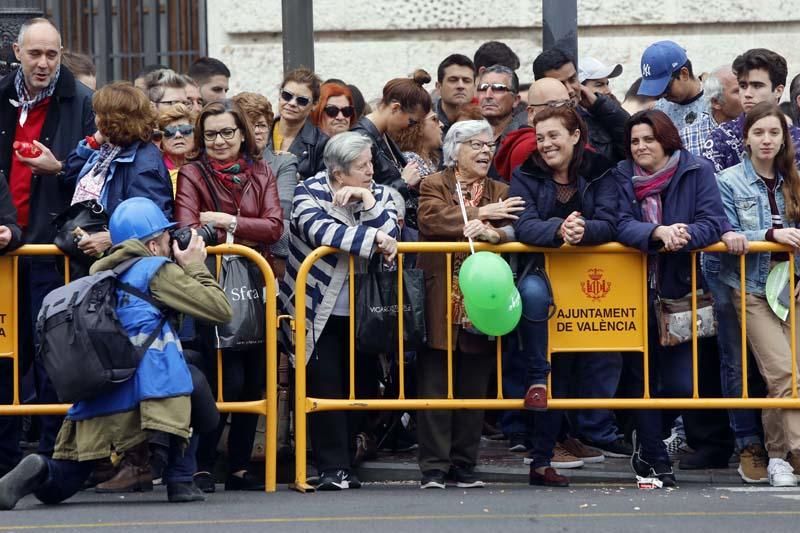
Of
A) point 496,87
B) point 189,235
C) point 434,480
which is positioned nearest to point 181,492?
point 189,235

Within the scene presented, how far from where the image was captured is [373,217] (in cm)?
1010

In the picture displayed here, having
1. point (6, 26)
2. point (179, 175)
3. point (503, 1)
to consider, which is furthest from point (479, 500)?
point (503, 1)

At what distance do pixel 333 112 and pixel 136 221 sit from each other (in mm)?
2274

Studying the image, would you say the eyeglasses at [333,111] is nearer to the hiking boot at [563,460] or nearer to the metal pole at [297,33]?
the metal pole at [297,33]

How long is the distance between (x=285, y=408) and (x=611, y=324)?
1.89 meters

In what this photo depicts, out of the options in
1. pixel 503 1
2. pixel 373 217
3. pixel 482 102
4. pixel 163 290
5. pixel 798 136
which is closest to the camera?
pixel 163 290

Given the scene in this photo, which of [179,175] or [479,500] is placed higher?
[179,175]

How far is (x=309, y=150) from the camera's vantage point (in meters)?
11.1

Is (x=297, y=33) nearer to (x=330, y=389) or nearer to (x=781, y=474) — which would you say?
(x=330, y=389)

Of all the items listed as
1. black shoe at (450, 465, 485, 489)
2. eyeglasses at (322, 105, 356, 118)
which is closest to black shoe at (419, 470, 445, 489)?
black shoe at (450, 465, 485, 489)

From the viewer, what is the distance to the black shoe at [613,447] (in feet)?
36.8

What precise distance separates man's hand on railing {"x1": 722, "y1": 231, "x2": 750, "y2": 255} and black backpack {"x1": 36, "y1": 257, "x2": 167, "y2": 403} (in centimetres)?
319

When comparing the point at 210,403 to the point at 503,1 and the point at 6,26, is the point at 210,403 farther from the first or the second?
the point at 503,1

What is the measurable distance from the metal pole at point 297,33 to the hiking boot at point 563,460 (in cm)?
303
